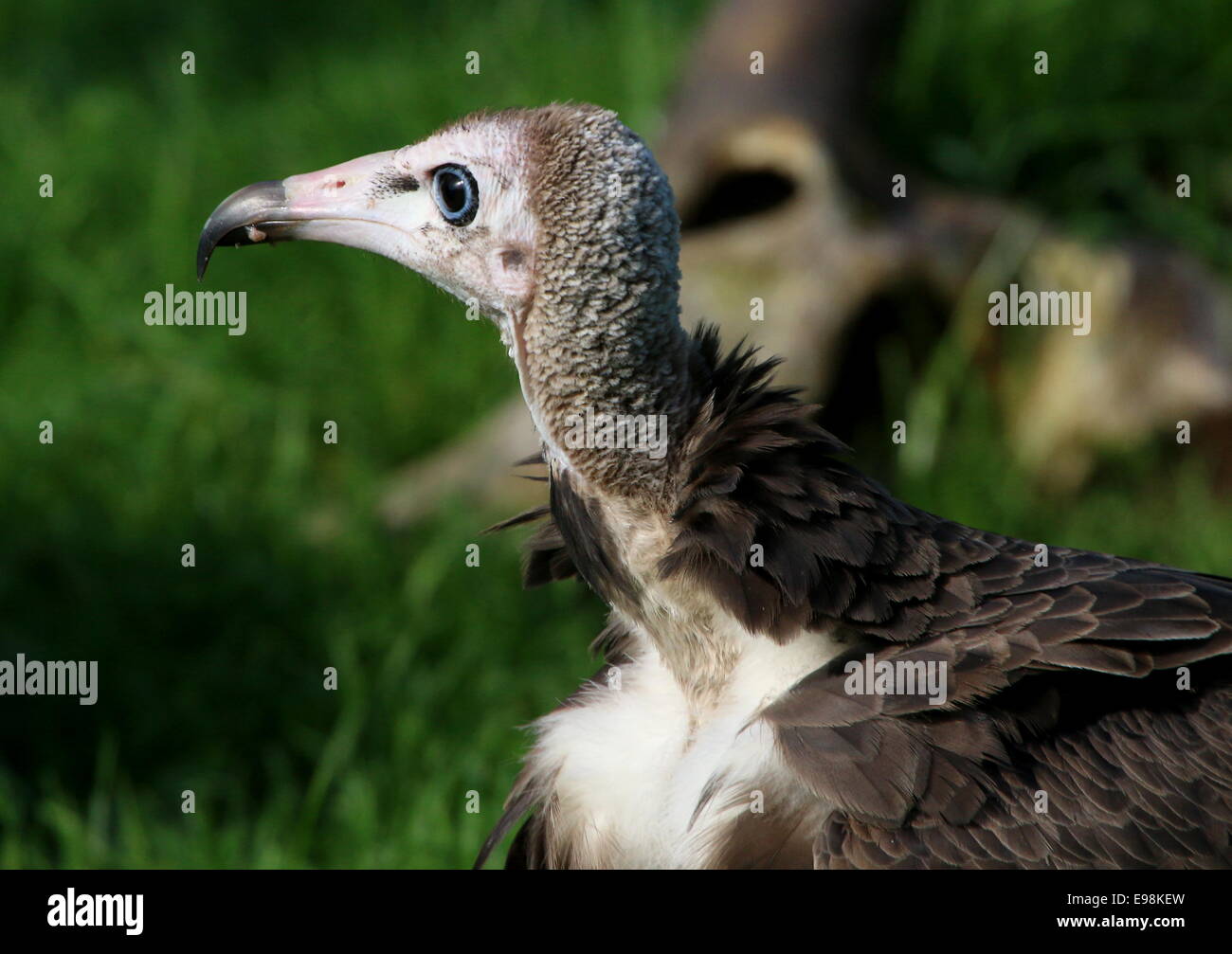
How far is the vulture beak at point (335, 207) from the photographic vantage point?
2.55 m

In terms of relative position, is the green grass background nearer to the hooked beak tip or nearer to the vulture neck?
the vulture neck

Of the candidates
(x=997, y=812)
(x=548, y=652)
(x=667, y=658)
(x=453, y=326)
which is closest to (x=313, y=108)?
(x=453, y=326)

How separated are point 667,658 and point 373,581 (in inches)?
92.0

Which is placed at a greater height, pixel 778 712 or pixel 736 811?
pixel 778 712

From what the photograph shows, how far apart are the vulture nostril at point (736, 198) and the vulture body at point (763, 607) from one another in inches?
102

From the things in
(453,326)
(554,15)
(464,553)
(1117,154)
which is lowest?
(464,553)

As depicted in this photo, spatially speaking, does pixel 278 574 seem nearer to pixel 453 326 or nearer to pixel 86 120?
pixel 453 326

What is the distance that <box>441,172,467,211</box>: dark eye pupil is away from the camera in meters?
2.52

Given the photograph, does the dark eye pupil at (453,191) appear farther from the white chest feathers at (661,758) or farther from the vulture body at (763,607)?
the white chest feathers at (661,758)

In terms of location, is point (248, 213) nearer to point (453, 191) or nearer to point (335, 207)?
point (335, 207)

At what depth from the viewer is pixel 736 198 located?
16.7 ft

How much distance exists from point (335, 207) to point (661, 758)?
3.40ft

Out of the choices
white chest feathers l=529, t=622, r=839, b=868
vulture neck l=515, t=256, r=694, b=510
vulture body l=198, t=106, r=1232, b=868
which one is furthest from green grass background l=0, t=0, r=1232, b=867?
vulture neck l=515, t=256, r=694, b=510

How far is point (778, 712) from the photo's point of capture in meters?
2.36
